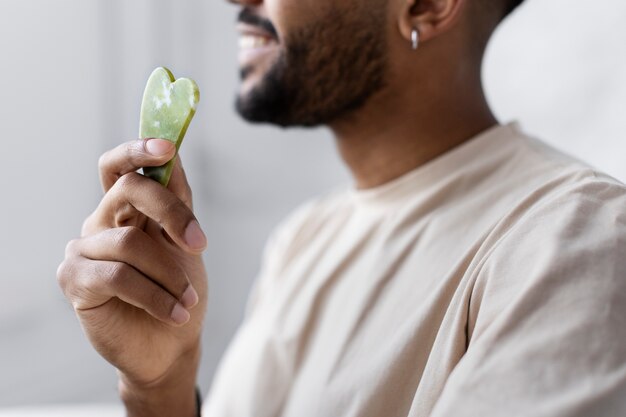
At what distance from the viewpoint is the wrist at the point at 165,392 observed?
0.96m

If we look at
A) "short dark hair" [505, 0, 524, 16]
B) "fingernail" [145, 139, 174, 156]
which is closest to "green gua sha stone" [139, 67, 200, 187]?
"fingernail" [145, 139, 174, 156]

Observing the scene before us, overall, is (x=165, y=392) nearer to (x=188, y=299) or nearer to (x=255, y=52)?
(x=188, y=299)

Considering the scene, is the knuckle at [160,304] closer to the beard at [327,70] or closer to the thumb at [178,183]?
the thumb at [178,183]

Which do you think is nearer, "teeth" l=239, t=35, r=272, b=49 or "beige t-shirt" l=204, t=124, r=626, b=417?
"beige t-shirt" l=204, t=124, r=626, b=417

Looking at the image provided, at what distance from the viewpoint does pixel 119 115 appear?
1.95 metres

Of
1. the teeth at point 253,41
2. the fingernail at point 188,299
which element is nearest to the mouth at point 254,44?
the teeth at point 253,41

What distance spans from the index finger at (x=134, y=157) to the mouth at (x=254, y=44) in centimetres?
44

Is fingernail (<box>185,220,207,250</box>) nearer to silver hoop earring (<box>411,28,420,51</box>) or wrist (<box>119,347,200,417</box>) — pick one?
wrist (<box>119,347,200,417</box>)

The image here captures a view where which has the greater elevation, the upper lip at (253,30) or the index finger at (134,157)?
the upper lip at (253,30)

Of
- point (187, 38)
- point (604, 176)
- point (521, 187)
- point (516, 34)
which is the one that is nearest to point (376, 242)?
point (521, 187)

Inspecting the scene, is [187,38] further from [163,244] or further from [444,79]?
[163,244]

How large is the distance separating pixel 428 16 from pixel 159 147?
0.54 meters

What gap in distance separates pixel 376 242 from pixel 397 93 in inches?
8.9

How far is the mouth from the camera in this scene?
1.19 m
